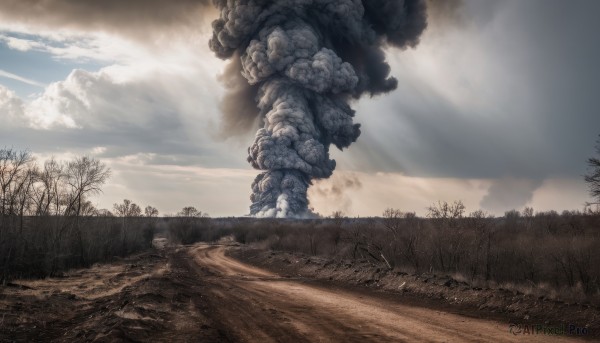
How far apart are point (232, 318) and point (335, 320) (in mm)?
2591

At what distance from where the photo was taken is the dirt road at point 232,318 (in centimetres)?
950

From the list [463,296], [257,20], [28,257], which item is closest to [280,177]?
[257,20]

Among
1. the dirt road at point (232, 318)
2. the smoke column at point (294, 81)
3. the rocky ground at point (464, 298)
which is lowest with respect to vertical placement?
the dirt road at point (232, 318)

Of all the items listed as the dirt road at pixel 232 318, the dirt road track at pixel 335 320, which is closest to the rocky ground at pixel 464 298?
the dirt road at pixel 232 318

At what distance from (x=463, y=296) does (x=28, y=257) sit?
22777 millimetres

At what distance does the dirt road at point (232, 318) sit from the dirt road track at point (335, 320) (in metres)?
0.02

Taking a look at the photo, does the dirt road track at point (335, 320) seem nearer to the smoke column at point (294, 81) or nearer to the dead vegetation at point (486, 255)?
the dead vegetation at point (486, 255)

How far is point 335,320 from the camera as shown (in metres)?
11.3

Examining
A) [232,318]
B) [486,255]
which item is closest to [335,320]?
[232,318]

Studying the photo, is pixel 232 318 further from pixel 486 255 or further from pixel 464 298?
pixel 486 255

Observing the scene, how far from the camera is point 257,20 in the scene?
266 ft

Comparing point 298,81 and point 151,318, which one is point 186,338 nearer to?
point 151,318

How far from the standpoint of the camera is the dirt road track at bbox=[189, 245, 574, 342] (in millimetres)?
9428

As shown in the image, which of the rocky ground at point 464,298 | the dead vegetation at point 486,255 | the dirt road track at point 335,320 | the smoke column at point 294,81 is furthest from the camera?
the smoke column at point 294,81
